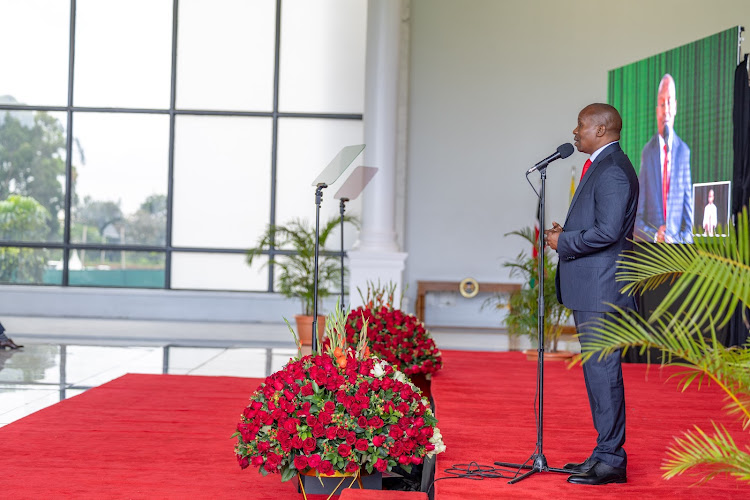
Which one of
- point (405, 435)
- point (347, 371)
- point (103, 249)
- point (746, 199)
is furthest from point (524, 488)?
point (103, 249)

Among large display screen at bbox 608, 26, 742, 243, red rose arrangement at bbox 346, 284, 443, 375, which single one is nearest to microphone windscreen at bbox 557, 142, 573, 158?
red rose arrangement at bbox 346, 284, 443, 375

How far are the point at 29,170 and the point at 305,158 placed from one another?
422 cm

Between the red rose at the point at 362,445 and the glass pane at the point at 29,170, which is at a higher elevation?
the glass pane at the point at 29,170

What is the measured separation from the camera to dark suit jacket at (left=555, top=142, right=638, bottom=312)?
341 cm

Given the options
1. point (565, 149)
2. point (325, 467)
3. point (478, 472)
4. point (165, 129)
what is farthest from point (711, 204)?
point (165, 129)

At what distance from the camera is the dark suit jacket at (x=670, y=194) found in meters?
8.02

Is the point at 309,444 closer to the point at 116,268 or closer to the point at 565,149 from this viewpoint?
the point at 565,149

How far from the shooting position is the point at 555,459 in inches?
154

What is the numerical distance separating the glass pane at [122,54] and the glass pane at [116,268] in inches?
89.3

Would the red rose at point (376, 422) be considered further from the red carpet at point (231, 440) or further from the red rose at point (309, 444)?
the red carpet at point (231, 440)

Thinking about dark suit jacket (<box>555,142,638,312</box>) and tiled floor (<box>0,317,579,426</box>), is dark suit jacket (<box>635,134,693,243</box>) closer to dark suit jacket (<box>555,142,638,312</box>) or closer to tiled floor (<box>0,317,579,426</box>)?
tiled floor (<box>0,317,579,426</box>)

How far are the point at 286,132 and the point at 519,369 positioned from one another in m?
6.46

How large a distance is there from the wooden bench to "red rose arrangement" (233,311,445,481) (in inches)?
312

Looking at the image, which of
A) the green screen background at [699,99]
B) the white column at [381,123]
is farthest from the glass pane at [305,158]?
the green screen background at [699,99]
